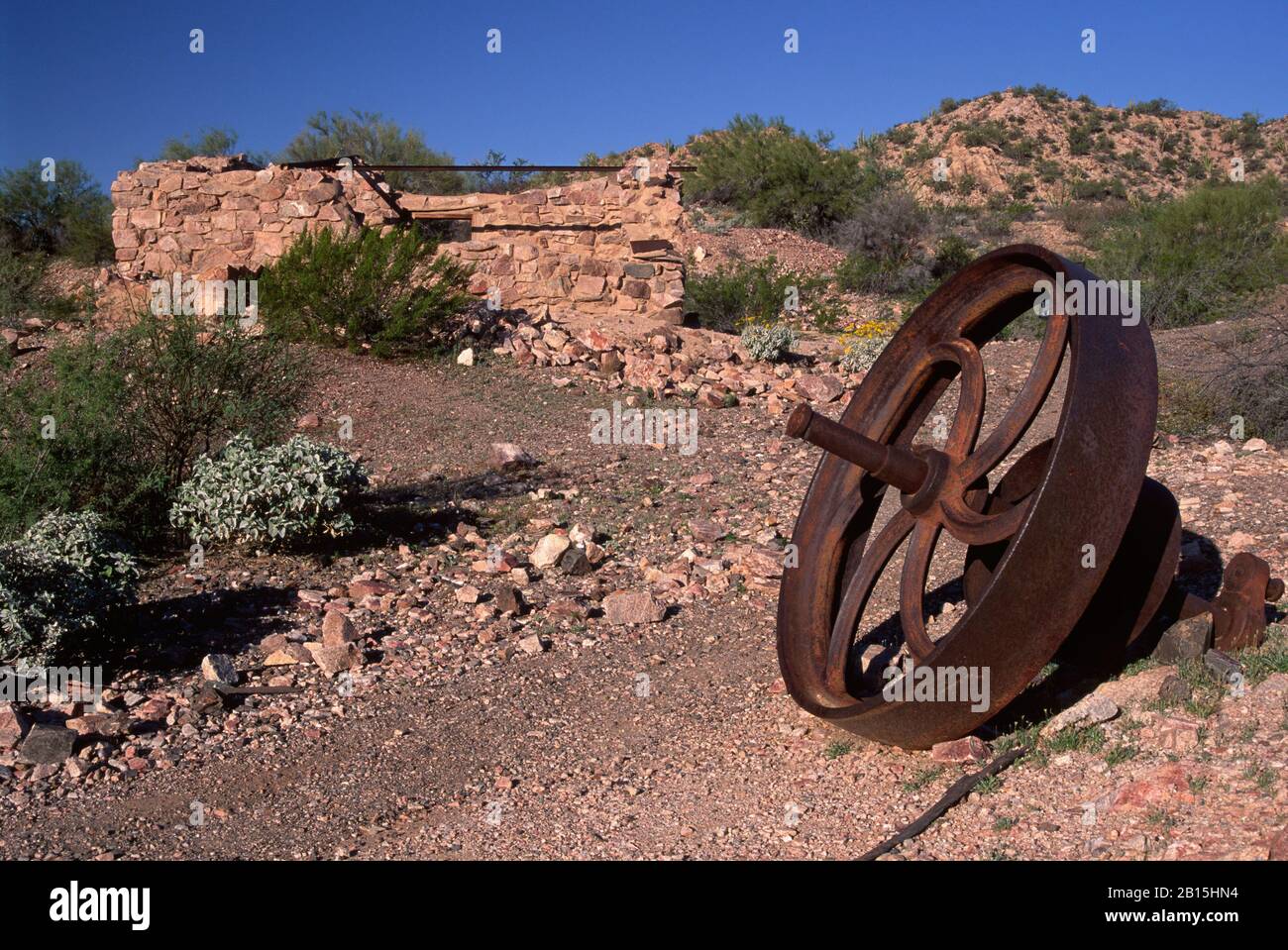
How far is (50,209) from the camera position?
1839 centimetres

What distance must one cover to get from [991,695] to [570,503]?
4302 mm

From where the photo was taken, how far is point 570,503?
24.7 feet

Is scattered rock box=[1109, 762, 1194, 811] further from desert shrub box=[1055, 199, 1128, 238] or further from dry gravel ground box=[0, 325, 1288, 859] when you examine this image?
desert shrub box=[1055, 199, 1128, 238]

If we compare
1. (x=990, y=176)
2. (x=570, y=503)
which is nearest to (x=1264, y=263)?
(x=570, y=503)

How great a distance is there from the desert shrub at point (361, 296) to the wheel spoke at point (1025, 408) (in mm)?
7710

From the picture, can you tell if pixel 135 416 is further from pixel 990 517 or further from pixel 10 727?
pixel 990 517

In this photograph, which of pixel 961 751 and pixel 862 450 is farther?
pixel 862 450

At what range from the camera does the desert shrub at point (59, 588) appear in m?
4.57

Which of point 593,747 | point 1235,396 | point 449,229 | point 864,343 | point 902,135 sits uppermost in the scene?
point 902,135

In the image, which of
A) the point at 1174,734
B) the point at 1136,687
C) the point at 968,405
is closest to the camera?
the point at 1174,734

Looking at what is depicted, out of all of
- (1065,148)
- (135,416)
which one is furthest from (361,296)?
(1065,148)

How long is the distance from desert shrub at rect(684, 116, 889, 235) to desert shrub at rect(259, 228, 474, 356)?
471 inches

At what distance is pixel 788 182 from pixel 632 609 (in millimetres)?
18329
